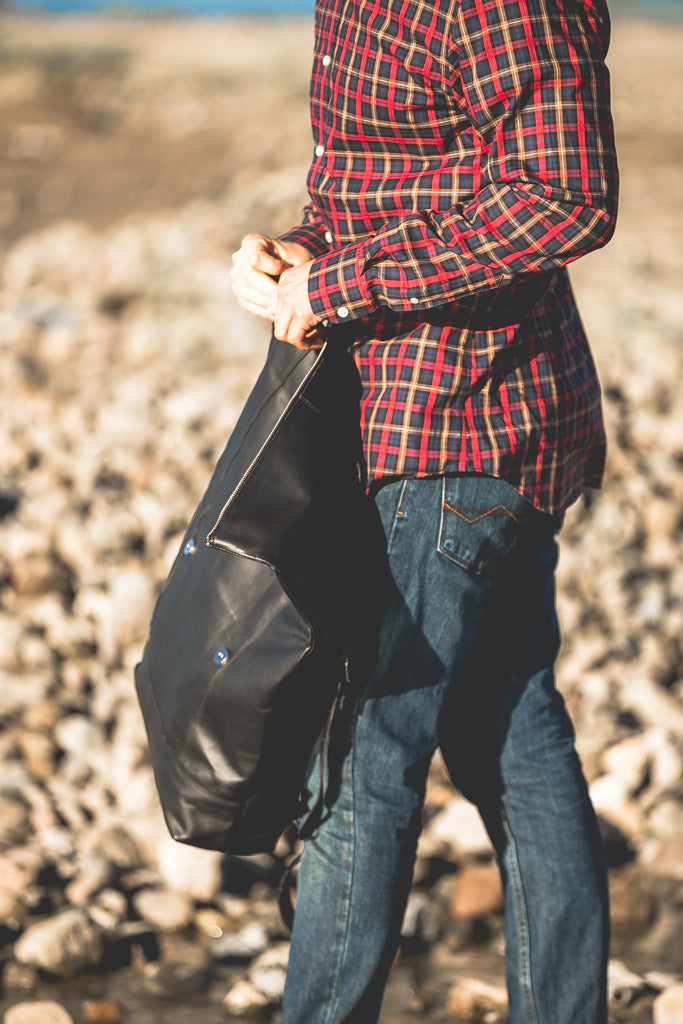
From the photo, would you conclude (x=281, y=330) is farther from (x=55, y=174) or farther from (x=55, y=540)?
(x=55, y=174)

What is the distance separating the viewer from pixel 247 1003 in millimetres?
2152

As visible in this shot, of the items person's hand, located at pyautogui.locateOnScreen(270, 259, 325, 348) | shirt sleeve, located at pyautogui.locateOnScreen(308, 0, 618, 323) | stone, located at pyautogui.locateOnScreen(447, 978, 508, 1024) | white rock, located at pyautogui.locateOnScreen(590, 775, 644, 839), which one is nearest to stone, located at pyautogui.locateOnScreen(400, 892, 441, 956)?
stone, located at pyautogui.locateOnScreen(447, 978, 508, 1024)

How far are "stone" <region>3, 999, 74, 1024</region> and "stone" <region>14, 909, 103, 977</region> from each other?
5.4 inches

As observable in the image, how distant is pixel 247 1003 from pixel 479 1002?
44 cm

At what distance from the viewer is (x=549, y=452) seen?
1542 millimetres

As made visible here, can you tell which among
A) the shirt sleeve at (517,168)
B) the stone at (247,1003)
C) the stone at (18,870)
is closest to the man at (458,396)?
the shirt sleeve at (517,168)

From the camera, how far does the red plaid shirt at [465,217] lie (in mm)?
1314

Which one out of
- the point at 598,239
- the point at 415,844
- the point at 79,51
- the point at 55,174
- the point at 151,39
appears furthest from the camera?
the point at 151,39

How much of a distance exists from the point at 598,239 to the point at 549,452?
0.31 m

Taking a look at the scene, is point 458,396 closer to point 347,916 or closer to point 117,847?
point 347,916

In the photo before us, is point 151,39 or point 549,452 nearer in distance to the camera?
point 549,452

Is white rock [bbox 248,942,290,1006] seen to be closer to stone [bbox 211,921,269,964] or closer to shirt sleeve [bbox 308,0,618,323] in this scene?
stone [bbox 211,921,269,964]

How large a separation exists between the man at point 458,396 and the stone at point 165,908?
35.8 inches

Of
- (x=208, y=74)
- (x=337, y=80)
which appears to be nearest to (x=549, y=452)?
(x=337, y=80)
